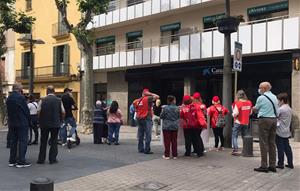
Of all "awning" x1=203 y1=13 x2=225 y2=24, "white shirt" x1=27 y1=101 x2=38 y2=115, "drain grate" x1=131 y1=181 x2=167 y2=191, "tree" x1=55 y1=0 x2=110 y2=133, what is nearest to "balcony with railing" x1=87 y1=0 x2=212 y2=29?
"awning" x1=203 y1=13 x2=225 y2=24

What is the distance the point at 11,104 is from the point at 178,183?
4199 millimetres

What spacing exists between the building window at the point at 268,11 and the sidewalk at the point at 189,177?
1077 cm

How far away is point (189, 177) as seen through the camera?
9.08 metres

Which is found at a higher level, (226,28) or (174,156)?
(226,28)

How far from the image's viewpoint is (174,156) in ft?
37.8

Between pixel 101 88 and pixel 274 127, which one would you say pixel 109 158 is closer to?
pixel 274 127

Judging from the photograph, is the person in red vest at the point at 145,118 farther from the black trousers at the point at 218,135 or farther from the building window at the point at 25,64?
the building window at the point at 25,64

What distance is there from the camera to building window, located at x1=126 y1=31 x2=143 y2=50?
2788cm

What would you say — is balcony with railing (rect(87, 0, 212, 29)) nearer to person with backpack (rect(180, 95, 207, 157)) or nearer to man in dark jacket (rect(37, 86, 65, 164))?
person with backpack (rect(180, 95, 207, 157))

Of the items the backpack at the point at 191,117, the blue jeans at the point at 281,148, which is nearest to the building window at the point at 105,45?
the backpack at the point at 191,117

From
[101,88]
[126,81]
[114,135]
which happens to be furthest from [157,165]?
[101,88]

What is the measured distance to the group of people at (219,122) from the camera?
966cm

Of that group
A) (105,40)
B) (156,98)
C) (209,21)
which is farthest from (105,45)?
(156,98)

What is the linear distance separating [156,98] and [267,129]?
421 centimetres
